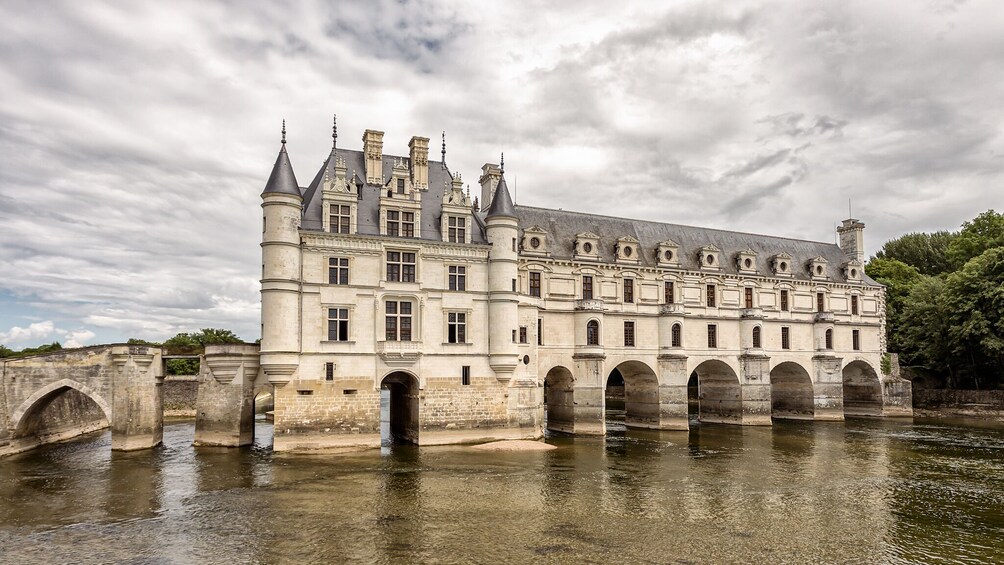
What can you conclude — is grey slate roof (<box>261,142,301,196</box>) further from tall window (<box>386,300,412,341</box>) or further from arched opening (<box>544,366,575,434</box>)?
arched opening (<box>544,366,575,434</box>)

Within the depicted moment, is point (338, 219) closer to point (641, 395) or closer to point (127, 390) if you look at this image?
point (127, 390)

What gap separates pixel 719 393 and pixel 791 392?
6985 millimetres

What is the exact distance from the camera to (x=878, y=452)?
3212cm

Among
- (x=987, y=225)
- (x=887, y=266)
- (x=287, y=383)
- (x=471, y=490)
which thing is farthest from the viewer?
(x=887, y=266)

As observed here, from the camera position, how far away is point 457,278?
34.4 metres

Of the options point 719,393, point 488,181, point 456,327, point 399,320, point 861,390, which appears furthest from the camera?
point 861,390

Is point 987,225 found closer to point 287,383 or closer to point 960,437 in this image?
point 960,437

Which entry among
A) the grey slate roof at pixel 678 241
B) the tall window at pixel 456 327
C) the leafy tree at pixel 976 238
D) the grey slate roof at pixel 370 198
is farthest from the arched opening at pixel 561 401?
the leafy tree at pixel 976 238

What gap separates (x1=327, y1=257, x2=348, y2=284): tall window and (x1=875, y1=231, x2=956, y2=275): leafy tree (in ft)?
215

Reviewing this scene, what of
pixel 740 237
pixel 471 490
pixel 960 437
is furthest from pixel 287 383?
pixel 960 437

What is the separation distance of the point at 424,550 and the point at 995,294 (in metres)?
48.6

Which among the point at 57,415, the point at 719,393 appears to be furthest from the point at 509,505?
the point at 57,415

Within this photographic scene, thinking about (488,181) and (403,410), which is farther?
(488,181)

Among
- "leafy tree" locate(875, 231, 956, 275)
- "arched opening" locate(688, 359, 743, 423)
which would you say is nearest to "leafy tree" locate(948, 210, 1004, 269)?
"leafy tree" locate(875, 231, 956, 275)
